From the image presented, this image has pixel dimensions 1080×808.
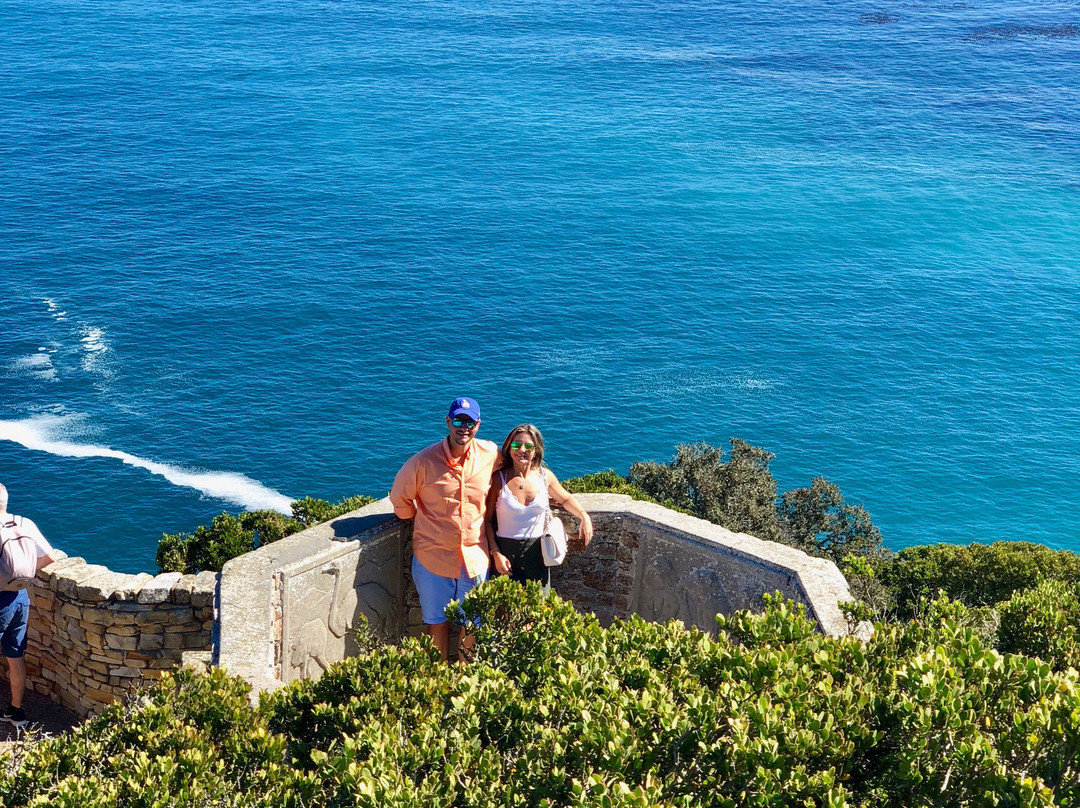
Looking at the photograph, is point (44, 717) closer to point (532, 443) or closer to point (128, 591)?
point (128, 591)

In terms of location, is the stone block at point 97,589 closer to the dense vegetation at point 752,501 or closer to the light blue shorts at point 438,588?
the light blue shorts at point 438,588

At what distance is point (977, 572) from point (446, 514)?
481 inches

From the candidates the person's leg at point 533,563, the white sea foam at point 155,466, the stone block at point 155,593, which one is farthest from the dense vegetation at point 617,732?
the white sea foam at point 155,466

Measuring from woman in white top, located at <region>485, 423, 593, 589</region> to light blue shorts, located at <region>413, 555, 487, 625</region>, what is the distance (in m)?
0.23

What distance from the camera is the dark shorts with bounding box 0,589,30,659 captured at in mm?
8891

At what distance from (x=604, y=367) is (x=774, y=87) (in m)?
49.4

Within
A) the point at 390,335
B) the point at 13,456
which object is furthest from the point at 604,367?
the point at 13,456

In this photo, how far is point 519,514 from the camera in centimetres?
757

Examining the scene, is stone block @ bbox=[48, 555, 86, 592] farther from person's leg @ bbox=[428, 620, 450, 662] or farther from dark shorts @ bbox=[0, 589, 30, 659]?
person's leg @ bbox=[428, 620, 450, 662]

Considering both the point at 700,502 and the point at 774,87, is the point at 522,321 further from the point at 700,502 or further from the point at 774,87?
the point at 774,87

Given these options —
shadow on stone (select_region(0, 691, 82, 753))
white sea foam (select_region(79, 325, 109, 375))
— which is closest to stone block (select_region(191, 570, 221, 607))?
shadow on stone (select_region(0, 691, 82, 753))

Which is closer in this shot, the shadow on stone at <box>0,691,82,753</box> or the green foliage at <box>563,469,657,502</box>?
the shadow on stone at <box>0,691,82,753</box>

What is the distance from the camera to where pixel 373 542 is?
795cm

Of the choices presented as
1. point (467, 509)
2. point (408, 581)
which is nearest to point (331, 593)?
point (408, 581)
